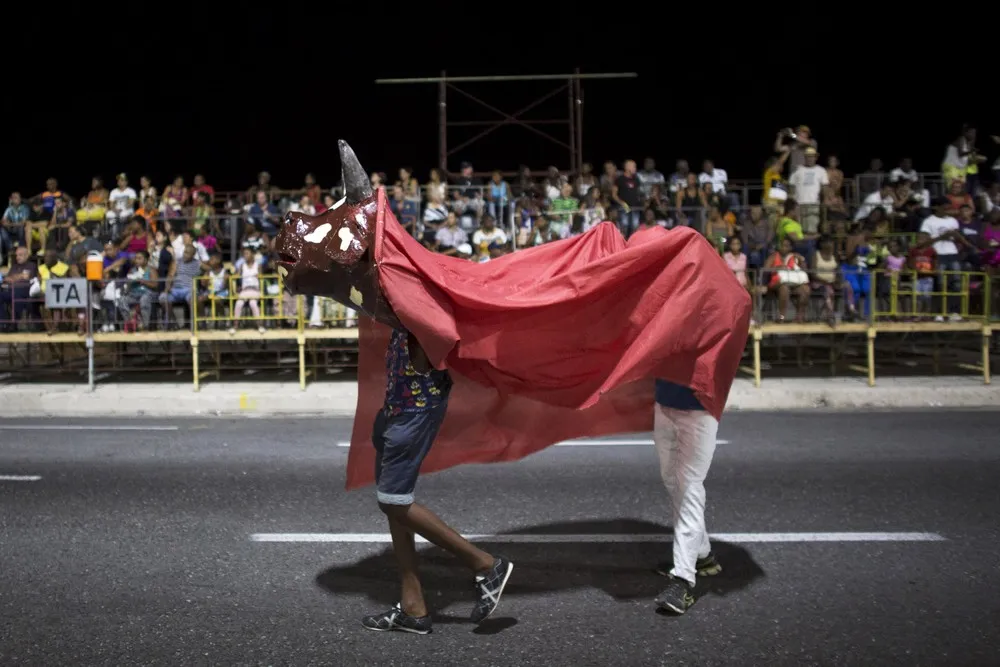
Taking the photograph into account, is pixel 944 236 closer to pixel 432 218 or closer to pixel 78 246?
pixel 432 218

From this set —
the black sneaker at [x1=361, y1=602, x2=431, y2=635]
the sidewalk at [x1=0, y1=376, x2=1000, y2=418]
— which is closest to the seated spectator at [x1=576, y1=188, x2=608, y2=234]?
the sidewalk at [x1=0, y1=376, x2=1000, y2=418]

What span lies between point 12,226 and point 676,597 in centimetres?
1838

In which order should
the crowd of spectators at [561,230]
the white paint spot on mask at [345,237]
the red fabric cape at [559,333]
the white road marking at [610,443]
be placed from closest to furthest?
1. the white paint spot on mask at [345,237]
2. the red fabric cape at [559,333]
3. the white road marking at [610,443]
4. the crowd of spectators at [561,230]

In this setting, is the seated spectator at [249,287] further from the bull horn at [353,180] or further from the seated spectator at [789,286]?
the bull horn at [353,180]

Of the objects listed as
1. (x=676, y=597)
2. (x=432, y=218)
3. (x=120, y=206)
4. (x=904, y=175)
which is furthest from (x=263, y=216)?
(x=676, y=597)

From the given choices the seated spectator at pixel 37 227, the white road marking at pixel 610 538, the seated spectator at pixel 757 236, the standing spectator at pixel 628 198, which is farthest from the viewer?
the seated spectator at pixel 37 227

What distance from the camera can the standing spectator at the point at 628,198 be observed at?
55.7ft

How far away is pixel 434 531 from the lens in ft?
16.4

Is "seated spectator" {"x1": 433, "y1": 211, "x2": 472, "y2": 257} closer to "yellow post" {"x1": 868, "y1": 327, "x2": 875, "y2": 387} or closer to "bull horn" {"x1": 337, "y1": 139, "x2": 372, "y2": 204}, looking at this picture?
"yellow post" {"x1": 868, "y1": 327, "x2": 875, "y2": 387}

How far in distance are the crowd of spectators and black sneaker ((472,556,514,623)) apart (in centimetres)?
910

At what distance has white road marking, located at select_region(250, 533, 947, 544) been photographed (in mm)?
6371

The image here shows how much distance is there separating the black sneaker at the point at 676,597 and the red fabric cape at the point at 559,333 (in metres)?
0.91

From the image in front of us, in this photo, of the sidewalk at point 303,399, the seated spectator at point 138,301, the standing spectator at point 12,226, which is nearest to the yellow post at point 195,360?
the sidewalk at point 303,399

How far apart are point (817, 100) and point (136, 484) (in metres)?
20.8
